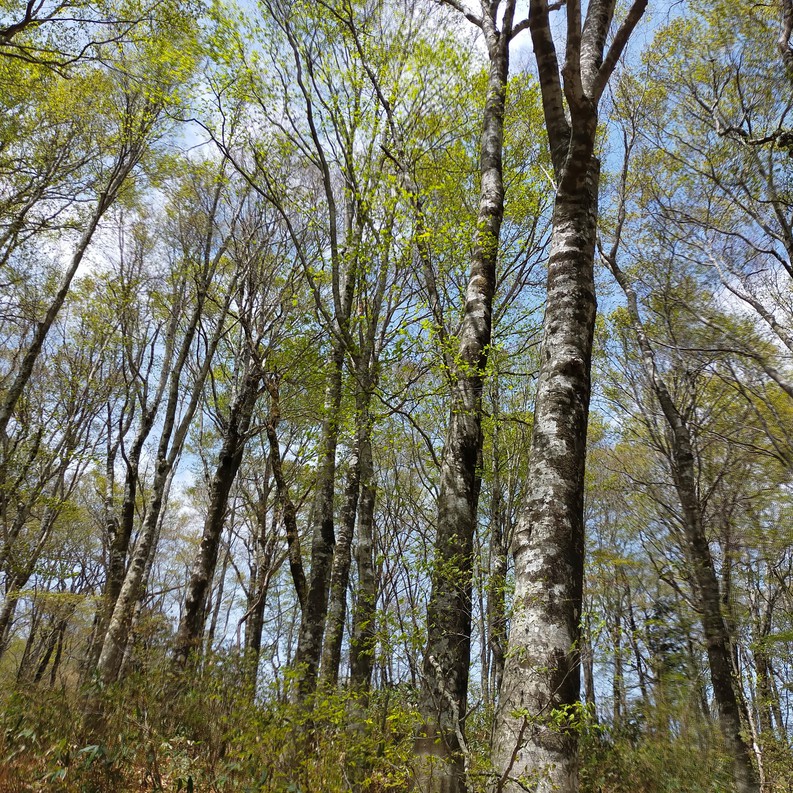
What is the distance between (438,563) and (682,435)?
620 centimetres

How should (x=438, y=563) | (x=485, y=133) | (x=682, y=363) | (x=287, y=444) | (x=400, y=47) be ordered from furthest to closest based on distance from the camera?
(x=287, y=444) → (x=682, y=363) → (x=400, y=47) → (x=485, y=133) → (x=438, y=563)

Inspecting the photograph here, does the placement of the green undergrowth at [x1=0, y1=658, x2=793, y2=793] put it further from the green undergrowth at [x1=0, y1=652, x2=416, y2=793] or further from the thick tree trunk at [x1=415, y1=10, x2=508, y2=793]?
the thick tree trunk at [x1=415, y1=10, x2=508, y2=793]

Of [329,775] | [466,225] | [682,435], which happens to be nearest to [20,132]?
[466,225]

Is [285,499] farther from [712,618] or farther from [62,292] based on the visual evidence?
[712,618]

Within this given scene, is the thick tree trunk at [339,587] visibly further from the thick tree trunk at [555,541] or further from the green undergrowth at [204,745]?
the thick tree trunk at [555,541]

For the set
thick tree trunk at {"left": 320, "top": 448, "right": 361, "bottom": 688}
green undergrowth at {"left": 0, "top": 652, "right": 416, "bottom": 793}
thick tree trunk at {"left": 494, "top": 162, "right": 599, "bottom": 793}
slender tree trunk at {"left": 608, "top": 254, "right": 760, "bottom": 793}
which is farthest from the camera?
thick tree trunk at {"left": 320, "top": 448, "right": 361, "bottom": 688}

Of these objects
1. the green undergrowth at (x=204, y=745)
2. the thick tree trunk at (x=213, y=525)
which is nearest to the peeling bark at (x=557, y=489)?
the green undergrowth at (x=204, y=745)

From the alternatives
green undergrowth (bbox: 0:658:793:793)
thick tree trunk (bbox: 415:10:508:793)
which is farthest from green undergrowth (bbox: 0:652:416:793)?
thick tree trunk (bbox: 415:10:508:793)

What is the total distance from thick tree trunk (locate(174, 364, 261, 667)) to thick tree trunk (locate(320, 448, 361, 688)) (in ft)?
5.89

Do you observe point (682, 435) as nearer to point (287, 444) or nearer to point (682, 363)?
point (682, 363)

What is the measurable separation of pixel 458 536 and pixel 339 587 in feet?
13.0

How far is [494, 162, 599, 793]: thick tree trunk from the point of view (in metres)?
1.76

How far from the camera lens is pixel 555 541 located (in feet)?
6.98

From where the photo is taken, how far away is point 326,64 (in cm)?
575
